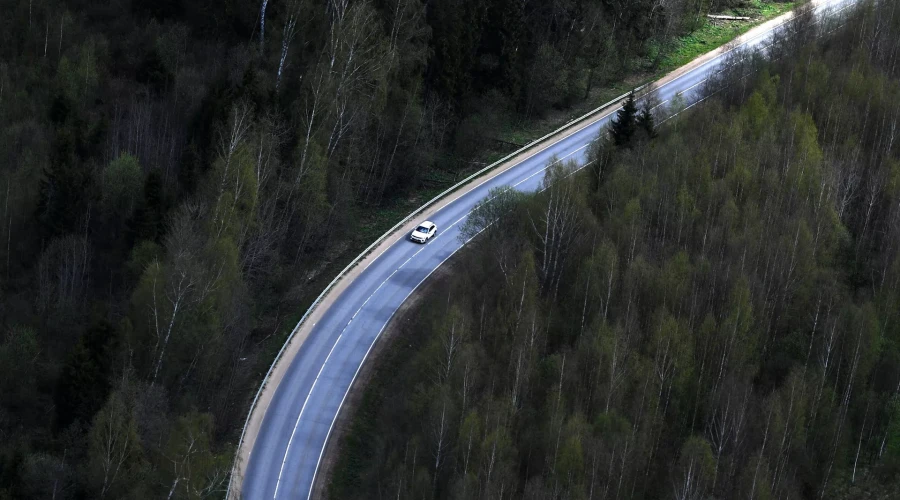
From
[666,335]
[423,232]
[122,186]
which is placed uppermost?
[122,186]

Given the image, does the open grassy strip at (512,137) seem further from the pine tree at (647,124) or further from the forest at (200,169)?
the pine tree at (647,124)

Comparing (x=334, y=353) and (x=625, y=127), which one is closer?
(x=334, y=353)

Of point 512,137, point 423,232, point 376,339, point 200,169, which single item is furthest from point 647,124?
point 200,169

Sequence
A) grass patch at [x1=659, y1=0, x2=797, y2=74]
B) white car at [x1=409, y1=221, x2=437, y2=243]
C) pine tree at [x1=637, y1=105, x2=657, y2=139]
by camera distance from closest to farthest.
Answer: white car at [x1=409, y1=221, x2=437, y2=243] < pine tree at [x1=637, y1=105, x2=657, y2=139] < grass patch at [x1=659, y1=0, x2=797, y2=74]

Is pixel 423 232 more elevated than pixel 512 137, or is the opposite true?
pixel 512 137

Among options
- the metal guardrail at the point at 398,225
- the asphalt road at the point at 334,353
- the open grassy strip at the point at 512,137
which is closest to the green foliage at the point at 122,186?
the open grassy strip at the point at 512,137

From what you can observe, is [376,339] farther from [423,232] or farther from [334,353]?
[423,232]

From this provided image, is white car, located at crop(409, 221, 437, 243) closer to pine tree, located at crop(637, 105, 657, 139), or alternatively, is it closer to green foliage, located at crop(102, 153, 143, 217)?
pine tree, located at crop(637, 105, 657, 139)

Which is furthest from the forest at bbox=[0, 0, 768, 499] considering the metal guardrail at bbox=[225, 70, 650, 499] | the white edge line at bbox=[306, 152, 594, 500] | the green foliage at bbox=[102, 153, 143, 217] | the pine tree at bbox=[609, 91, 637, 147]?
the pine tree at bbox=[609, 91, 637, 147]
